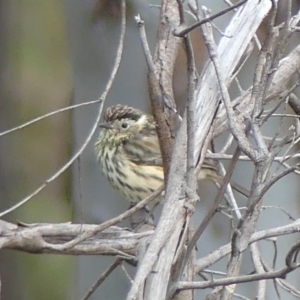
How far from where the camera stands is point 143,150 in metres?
3.51

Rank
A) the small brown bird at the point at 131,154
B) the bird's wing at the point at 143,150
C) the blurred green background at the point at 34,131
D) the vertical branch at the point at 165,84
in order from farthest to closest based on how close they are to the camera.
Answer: the bird's wing at the point at 143,150 → the small brown bird at the point at 131,154 → the blurred green background at the point at 34,131 → the vertical branch at the point at 165,84

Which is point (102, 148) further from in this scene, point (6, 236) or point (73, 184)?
point (6, 236)

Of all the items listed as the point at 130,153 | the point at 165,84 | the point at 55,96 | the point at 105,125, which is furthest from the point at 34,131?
the point at 165,84

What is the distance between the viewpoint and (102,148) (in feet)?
11.5

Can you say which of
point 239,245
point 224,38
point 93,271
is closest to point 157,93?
point 224,38

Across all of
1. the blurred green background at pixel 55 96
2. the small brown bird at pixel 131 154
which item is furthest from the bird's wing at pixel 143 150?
the blurred green background at pixel 55 96

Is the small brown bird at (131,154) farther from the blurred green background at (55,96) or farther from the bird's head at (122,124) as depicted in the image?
the blurred green background at (55,96)

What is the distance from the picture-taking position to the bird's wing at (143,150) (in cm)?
345

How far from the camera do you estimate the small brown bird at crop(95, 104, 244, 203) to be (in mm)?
3342

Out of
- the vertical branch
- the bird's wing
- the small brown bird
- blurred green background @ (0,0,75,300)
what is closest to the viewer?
the vertical branch

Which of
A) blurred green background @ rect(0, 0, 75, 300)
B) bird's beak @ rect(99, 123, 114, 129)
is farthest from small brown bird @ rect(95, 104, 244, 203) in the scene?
blurred green background @ rect(0, 0, 75, 300)

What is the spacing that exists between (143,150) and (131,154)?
0.07m

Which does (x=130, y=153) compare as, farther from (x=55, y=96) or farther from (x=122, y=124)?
(x=55, y=96)

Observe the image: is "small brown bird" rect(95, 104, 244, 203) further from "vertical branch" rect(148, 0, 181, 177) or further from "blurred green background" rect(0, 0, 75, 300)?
"vertical branch" rect(148, 0, 181, 177)
